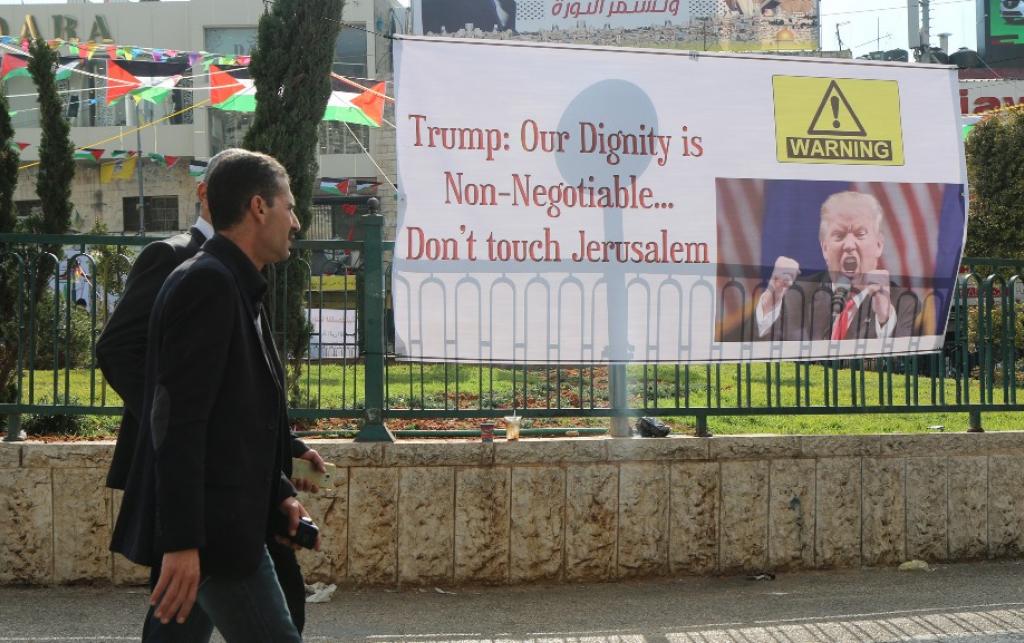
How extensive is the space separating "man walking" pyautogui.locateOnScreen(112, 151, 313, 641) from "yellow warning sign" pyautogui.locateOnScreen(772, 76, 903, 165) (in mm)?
4388

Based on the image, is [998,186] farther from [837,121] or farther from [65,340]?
[65,340]

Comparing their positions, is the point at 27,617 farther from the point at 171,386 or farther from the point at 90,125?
the point at 90,125

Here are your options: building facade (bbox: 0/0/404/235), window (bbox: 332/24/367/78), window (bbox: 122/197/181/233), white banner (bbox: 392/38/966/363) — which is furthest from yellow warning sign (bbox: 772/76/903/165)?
window (bbox: 122/197/181/233)

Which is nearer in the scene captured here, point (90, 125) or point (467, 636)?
point (467, 636)

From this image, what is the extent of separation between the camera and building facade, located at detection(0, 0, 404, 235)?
3597 centimetres

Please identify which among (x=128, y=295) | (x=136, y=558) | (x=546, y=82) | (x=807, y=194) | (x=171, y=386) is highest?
(x=546, y=82)

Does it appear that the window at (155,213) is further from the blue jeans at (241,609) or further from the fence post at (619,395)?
the blue jeans at (241,609)

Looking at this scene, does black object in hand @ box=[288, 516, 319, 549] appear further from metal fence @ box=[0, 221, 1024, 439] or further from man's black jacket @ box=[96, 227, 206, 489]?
metal fence @ box=[0, 221, 1024, 439]

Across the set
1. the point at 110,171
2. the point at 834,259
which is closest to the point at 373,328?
the point at 834,259

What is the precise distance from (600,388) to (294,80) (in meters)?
4.57

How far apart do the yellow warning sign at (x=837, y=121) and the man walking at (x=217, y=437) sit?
439 centimetres

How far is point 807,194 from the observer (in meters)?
6.60

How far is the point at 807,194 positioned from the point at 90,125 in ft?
118

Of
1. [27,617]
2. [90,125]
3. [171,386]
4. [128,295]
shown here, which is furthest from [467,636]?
[90,125]
